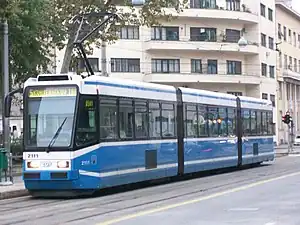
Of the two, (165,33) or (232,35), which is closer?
(165,33)

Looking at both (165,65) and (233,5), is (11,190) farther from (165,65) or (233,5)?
(233,5)

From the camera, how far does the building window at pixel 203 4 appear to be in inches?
2516

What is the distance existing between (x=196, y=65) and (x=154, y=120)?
4366 cm

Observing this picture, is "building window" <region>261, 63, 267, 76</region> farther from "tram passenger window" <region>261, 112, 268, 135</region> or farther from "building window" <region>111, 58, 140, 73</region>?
"tram passenger window" <region>261, 112, 268, 135</region>

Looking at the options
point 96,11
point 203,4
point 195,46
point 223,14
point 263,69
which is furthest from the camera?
point 263,69

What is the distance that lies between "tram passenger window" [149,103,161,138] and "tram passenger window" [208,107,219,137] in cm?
459

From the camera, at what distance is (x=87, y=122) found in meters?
18.3

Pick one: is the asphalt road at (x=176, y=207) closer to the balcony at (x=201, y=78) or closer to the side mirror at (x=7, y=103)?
the side mirror at (x=7, y=103)

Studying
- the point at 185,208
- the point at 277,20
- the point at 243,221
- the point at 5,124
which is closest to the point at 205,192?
the point at 185,208

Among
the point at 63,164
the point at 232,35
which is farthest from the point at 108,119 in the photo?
the point at 232,35

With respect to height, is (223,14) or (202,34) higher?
Answer: (223,14)

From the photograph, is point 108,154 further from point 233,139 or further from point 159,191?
point 233,139

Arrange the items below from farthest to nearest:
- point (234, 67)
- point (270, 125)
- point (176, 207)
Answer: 1. point (234, 67)
2. point (270, 125)
3. point (176, 207)

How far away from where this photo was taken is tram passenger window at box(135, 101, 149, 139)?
2061cm
